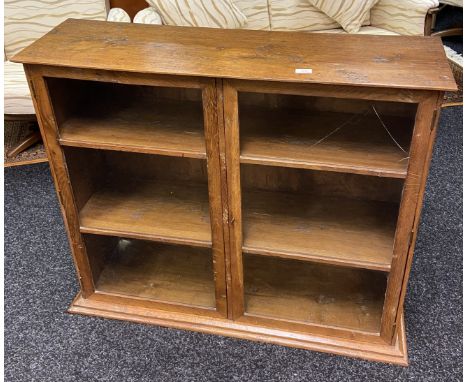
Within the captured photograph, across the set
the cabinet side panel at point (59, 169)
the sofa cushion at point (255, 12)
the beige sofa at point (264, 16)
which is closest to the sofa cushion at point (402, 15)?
the beige sofa at point (264, 16)

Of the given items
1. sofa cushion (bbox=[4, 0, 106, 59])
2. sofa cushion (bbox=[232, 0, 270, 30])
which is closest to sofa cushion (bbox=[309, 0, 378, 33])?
sofa cushion (bbox=[232, 0, 270, 30])

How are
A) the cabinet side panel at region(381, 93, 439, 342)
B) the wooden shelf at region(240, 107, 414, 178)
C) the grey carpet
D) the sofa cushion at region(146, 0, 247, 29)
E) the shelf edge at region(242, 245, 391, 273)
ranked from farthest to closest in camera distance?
the sofa cushion at region(146, 0, 247, 29), the grey carpet, the shelf edge at region(242, 245, 391, 273), the wooden shelf at region(240, 107, 414, 178), the cabinet side panel at region(381, 93, 439, 342)

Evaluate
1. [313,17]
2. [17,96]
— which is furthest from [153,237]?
[313,17]

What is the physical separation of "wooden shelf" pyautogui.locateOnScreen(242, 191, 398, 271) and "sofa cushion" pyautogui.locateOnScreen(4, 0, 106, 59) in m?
1.58

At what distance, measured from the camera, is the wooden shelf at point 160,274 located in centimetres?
175

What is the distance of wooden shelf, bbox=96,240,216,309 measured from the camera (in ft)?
5.73

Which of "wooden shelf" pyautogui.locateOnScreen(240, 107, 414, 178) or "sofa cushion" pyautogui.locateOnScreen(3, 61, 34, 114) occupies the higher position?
"wooden shelf" pyautogui.locateOnScreen(240, 107, 414, 178)

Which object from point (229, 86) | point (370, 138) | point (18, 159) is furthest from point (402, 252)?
point (18, 159)

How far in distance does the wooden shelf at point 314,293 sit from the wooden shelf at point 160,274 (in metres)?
0.15

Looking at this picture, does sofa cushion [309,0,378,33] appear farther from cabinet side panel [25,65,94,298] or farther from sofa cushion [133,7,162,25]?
cabinet side panel [25,65,94,298]

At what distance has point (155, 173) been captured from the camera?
1.79 meters

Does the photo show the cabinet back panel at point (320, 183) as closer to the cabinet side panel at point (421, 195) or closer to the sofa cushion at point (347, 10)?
the cabinet side panel at point (421, 195)

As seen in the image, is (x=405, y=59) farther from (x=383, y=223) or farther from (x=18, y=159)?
(x=18, y=159)

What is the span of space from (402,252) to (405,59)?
49 centimetres
